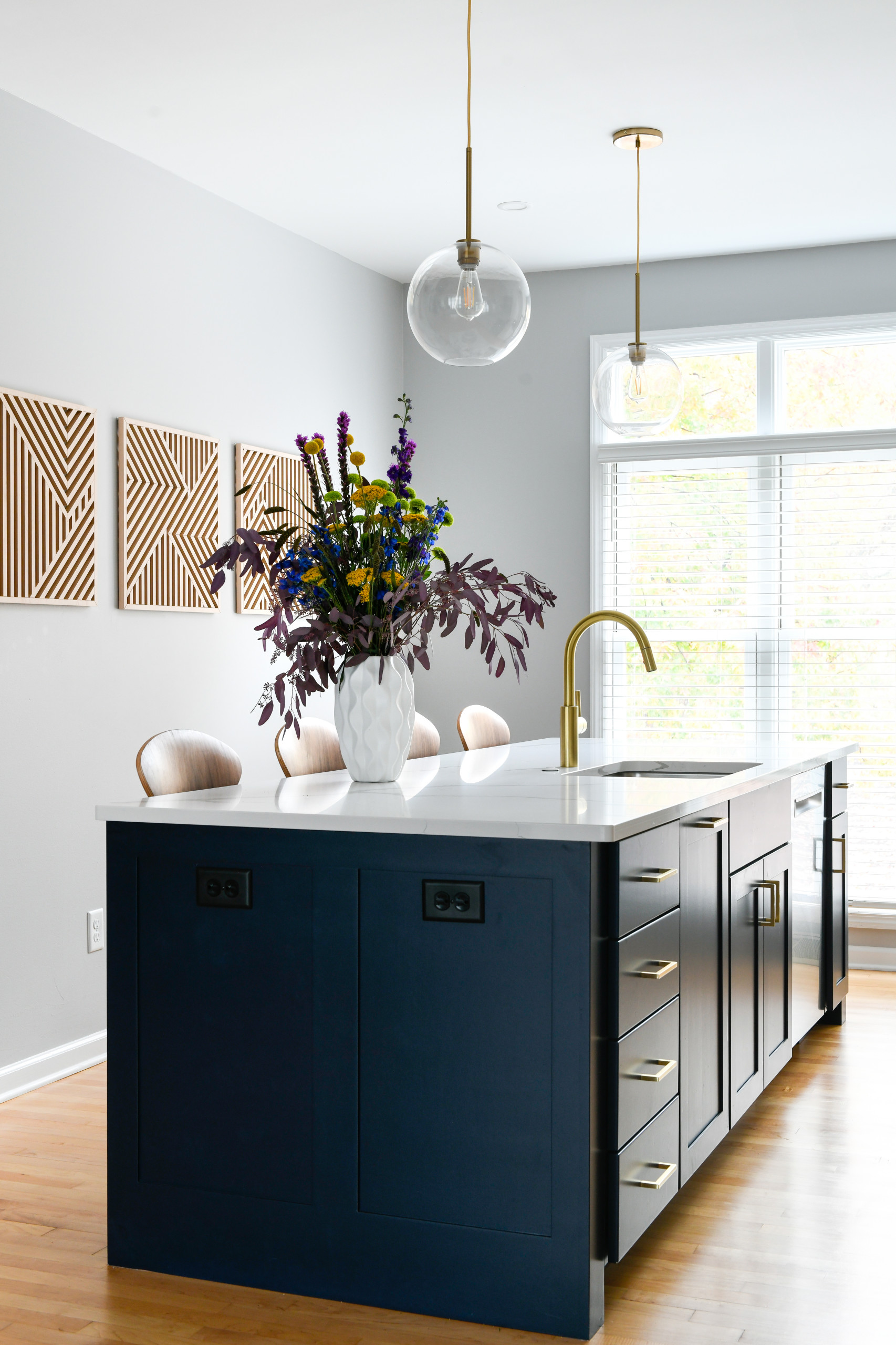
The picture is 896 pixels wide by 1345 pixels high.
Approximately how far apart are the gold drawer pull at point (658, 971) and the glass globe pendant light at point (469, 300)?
1154 millimetres

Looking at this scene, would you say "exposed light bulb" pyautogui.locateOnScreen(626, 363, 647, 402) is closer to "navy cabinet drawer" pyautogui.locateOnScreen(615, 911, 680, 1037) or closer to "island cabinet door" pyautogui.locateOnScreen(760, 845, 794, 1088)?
"island cabinet door" pyautogui.locateOnScreen(760, 845, 794, 1088)

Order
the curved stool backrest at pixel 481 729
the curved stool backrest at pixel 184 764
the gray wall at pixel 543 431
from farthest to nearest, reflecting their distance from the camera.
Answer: the gray wall at pixel 543 431 < the curved stool backrest at pixel 481 729 < the curved stool backrest at pixel 184 764

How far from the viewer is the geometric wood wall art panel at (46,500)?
11.9 feet

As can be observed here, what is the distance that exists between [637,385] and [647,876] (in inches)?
64.6

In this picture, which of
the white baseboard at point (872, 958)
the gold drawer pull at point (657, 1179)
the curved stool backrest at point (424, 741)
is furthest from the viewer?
the white baseboard at point (872, 958)

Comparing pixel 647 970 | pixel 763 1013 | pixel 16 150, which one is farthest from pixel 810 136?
pixel 647 970

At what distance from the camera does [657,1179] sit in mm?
2395

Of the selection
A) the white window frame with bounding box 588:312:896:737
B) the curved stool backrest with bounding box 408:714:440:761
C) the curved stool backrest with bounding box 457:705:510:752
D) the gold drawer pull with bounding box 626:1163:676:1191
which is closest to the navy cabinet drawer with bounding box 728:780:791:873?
the gold drawer pull with bounding box 626:1163:676:1191

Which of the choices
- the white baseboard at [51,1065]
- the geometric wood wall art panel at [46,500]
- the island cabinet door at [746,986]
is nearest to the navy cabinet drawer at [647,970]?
the island cabinet door at [746,986]

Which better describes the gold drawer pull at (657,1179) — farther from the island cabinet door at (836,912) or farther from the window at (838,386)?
the window at (838,386)

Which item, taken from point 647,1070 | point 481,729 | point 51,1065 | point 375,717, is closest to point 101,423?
point 481,729

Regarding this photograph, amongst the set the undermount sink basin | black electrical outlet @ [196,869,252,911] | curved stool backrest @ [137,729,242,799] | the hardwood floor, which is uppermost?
curved stool backrest @ [137,729,242,799]

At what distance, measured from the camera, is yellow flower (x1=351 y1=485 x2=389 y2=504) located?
2680 millimetres

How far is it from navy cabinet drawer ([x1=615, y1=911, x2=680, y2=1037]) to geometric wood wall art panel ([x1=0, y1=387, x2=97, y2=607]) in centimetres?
202
